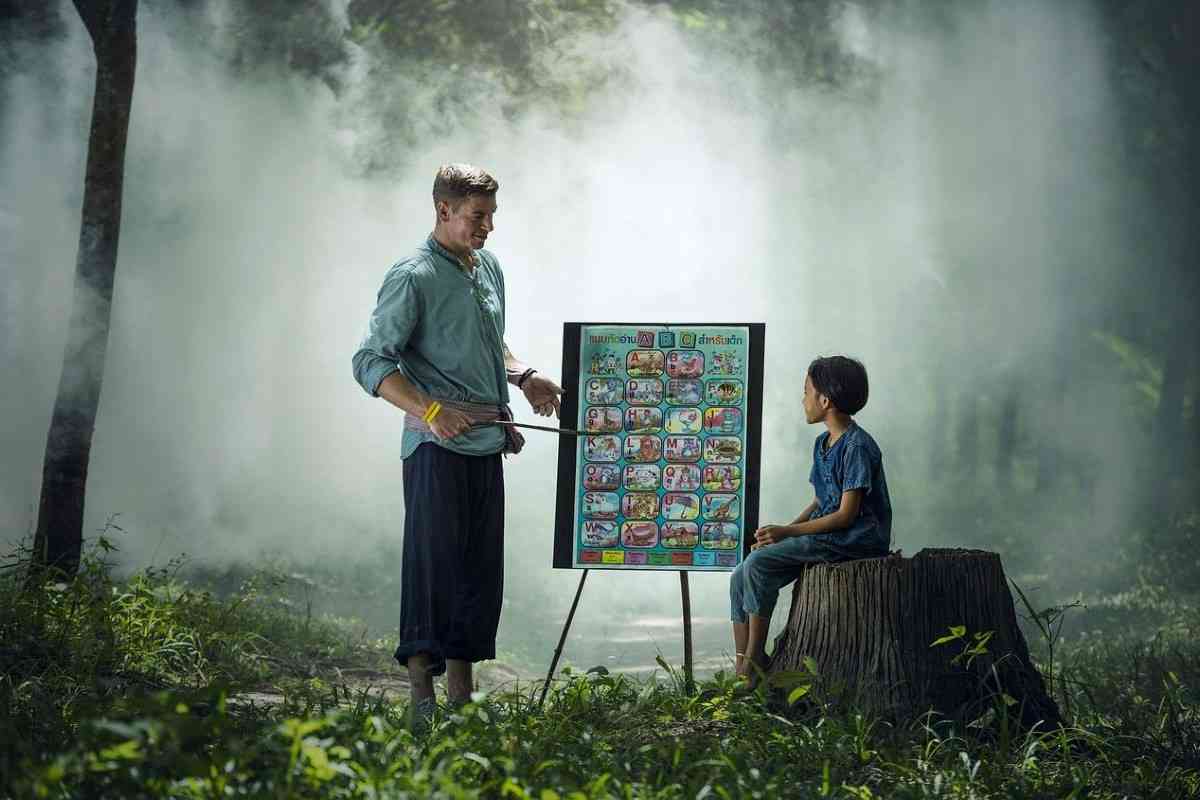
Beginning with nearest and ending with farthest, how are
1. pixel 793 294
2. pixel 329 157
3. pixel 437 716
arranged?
1. pixel 437 716
2. pixel 329 157
3. pixel 793 294

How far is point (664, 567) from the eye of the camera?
176 inches

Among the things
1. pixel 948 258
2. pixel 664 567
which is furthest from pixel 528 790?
pixel 948 258

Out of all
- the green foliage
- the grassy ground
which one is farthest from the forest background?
A: the grassy ground

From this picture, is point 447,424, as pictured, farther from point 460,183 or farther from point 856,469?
point 856,469

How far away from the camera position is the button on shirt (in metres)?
3.89

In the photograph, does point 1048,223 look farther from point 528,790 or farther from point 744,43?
point 528,790

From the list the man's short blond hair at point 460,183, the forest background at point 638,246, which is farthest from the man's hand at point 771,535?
the forest background at point 638,246

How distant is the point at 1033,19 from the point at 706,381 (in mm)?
7433

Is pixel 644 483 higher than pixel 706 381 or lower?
lower

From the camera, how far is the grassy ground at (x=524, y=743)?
2566mm

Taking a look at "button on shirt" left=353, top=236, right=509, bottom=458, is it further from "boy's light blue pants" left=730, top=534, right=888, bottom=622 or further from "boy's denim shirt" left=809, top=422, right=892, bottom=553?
"boy's denim shirt" left=809, top=422, right=892, bottom=553

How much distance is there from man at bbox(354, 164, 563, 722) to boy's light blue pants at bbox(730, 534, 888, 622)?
78 centimetres

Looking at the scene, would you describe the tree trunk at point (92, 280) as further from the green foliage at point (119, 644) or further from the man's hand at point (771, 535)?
the man's hand at point (771, 535)

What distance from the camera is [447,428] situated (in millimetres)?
3820
